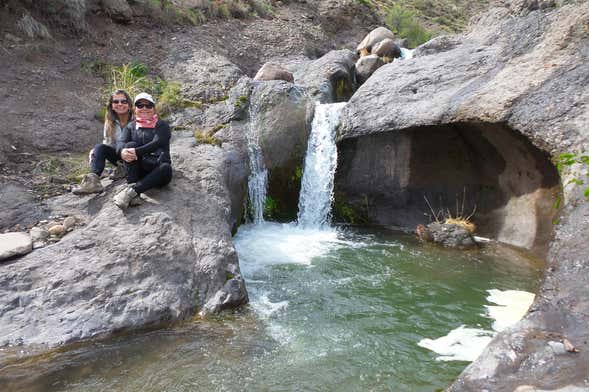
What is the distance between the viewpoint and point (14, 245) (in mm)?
5012

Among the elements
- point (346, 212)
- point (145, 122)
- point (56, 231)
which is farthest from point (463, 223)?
point (56, 231)

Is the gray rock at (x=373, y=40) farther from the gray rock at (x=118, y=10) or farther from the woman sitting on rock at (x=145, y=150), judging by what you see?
the woman sitting on rock at (x=145, y=150)

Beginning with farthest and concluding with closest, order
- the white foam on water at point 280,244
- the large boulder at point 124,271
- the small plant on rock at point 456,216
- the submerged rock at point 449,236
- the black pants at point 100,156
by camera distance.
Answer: the small plant on rock at point 456,216
the submerged rock at point 449,236
the white foam on water at point 280,244
the black pants at point 100,156
the large boulder at point 124,271

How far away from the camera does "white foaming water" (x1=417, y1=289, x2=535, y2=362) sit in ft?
14.0

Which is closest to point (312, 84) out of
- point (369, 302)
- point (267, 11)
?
point (369, 302)

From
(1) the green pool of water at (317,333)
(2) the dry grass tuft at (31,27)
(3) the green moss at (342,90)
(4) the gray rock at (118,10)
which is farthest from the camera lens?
(4) the gray rock at (118,10)

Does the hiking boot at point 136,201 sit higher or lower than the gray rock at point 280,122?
lower

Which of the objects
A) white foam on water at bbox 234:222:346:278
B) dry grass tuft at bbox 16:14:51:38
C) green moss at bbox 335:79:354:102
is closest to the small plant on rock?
white foam on water at bbox 234:222:346:278

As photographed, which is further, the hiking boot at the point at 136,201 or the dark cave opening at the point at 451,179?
the dark cave opening at the point at 451,179

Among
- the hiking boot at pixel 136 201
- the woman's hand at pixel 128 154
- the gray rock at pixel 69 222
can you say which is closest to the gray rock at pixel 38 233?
the gray rock at pixel 69 222

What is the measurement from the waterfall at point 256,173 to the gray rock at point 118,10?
5.46 metres

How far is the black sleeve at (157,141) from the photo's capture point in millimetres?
5641

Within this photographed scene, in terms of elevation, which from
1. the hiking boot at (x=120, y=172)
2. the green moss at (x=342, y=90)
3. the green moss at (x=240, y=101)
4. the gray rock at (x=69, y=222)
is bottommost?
the gray rock at (x=69, y=222)

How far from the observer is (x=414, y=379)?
12.6ft
